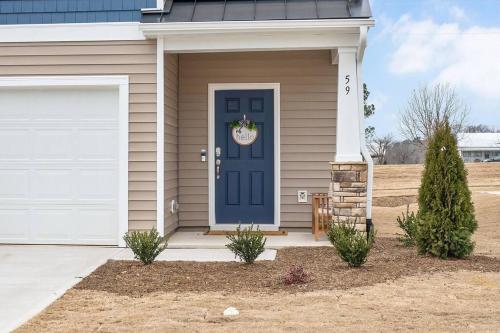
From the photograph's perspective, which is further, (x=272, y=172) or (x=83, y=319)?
(x=272, y=172)

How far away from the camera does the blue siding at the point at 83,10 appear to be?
7.51m

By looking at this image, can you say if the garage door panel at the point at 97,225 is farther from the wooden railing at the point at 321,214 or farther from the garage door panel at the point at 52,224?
the wooden railing at the point at 321,214

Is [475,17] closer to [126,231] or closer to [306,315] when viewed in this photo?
[126,231]

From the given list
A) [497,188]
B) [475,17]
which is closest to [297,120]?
[497,188]

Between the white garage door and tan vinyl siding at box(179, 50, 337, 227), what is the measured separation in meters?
1.46

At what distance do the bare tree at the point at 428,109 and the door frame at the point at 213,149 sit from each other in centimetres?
1673

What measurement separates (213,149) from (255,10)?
86.0 inches

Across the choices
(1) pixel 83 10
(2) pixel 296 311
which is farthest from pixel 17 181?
(2) pixel 296 311

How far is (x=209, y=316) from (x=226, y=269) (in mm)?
1686

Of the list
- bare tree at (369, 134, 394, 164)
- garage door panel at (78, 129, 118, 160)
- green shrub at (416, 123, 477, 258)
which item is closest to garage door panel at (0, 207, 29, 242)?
garage door panel at (78, 129, 118, 160)

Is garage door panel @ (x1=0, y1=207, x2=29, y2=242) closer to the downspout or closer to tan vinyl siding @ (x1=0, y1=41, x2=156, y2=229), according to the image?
tan vinyl siding @ (x1=0, y1=41, x2=156, y2=229)

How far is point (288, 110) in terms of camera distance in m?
8.72

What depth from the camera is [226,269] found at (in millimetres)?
6133

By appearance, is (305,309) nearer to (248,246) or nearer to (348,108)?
(248,246)
